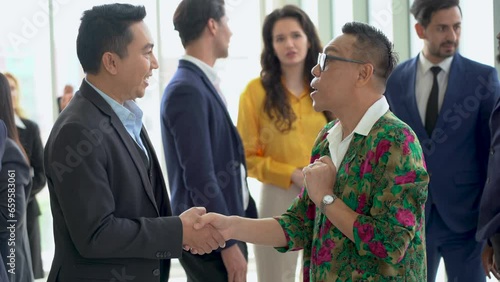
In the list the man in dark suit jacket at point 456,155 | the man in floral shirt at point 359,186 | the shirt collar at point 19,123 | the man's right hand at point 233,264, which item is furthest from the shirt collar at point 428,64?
the shirt collar at point 19,123

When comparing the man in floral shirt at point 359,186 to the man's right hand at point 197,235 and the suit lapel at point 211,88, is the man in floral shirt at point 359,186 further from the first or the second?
the suit lapel at point 211,88

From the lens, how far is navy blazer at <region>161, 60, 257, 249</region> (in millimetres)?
2934

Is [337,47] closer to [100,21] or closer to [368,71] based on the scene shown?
[368,71]

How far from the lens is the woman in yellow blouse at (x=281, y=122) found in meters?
3.72

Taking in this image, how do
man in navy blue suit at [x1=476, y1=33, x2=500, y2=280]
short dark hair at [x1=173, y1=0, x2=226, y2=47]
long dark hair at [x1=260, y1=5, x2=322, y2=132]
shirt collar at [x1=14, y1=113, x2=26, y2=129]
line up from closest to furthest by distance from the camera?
man in navy blue suit at [x1=476, y1=33, x2=500, y2=280] < short dark hair at [x1=173, y1=0, x2=226, y2=47] < long dark hair at [x1=260, y1=5, x2=322, y2=132] < shirt collar at [x1=14, y1=113, x2=26, y2=129]

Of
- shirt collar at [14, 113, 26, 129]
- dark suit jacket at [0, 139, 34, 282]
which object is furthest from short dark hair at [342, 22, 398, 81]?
shirt collar at [14, 113, 26, 129]

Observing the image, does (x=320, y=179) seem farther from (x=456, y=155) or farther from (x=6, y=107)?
(x=6, y=107)

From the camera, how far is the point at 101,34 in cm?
228

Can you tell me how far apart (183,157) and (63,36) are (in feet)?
10.8

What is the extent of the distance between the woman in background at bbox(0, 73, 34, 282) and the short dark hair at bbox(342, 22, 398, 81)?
1846mm

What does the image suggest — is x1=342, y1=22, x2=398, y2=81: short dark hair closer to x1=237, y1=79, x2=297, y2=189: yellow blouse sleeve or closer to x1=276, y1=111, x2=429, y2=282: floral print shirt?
x1=276, y1=111, x2=429, y2=282: floral print shirt

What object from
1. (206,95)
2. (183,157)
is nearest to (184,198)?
(183,157)

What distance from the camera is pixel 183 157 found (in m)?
2.97

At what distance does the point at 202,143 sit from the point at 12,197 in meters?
1.00
